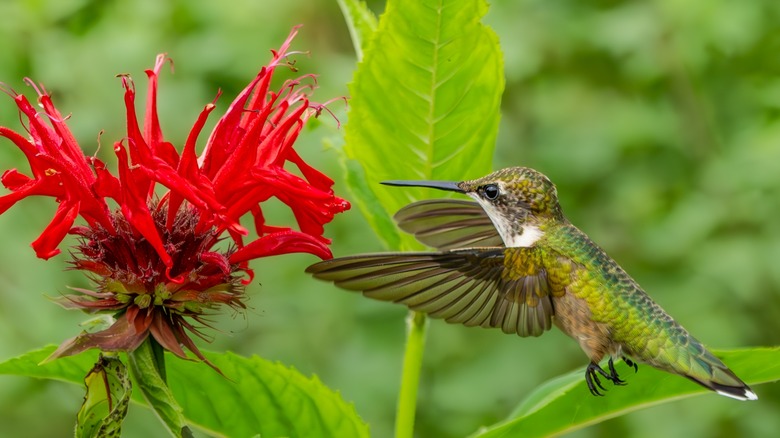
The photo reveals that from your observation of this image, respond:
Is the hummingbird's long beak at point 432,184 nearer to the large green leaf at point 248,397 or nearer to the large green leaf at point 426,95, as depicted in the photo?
the large green leaf at point 426,95

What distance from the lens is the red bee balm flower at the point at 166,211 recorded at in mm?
1562

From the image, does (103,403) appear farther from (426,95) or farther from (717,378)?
(717,378)

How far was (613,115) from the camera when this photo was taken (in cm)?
356

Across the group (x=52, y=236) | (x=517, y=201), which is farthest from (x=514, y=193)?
(x=52, y=236)

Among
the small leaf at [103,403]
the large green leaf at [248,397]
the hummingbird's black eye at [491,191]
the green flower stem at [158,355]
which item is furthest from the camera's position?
the hummingbird's black eye at [491,191]

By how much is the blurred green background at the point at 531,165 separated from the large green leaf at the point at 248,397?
140 centimetres

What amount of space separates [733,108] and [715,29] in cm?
43

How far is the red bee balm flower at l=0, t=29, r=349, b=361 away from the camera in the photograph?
1.56 meters

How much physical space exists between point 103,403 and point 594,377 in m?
0.80

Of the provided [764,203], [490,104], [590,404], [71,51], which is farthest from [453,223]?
[71,51]

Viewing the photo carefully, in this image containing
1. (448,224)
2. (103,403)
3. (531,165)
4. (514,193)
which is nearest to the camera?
(103,403)

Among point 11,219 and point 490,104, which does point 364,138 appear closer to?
point 490,104

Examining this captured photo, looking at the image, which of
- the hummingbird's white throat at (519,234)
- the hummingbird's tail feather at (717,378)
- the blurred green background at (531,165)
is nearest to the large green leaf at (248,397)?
the hummingbird's white throat at (519,234)

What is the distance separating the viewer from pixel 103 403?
4.57 feet
